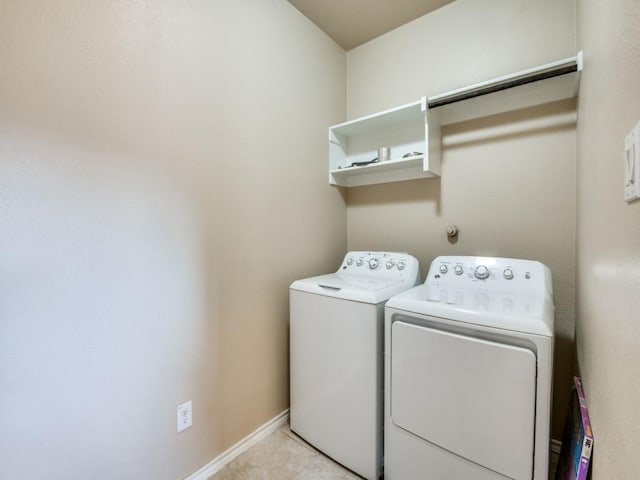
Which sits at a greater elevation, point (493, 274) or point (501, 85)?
point (501, 85)

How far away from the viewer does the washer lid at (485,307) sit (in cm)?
99

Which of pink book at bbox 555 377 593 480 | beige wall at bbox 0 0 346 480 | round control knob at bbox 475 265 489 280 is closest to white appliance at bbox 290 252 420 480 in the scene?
beige wall at bbox 0 0 346 480

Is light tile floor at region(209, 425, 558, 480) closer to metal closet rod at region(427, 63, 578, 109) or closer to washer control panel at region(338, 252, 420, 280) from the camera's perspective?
washer control panel at region(338, 252, 420, 280)

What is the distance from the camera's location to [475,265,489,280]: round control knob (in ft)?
4.69

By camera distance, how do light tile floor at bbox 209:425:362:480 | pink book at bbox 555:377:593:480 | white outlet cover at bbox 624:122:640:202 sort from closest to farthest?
white outlet cover at bbox 624:122:640:202 < pink book at bbox 555:377:593:480 < light tile floor at bbox 209:425:362:480

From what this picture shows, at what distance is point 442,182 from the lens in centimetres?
184

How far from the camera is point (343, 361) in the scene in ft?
4.70

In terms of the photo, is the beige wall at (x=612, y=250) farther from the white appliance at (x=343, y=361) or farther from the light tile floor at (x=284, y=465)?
the light tile floor at (x=284, y=465)

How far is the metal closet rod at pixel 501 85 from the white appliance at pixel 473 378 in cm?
89

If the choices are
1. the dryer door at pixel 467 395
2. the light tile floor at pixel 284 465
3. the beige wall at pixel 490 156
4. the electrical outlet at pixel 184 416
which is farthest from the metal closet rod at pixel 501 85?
the electrical outlet at pixel 184 416

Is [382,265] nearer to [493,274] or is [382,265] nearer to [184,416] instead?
[493,274]

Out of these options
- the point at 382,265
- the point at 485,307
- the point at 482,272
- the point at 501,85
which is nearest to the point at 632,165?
the point at 485,307

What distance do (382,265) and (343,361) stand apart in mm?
639

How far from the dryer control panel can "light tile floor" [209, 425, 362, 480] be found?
110 centimetres
